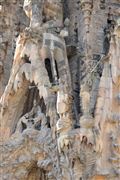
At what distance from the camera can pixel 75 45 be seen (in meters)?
12.0

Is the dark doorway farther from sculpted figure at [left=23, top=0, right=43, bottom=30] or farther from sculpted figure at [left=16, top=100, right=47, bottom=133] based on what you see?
sculpted figure at [left=23, top=0, right=43, bottom=30]

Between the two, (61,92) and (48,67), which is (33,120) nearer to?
(61,92)

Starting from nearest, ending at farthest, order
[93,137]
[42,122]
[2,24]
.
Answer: [93,137], [42,122], [2,24]

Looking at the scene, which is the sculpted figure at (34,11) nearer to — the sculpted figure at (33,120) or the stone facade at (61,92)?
the stone facade at (61,92)

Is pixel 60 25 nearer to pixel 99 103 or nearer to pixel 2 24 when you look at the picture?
pixel 2 24

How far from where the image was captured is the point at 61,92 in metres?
10.3

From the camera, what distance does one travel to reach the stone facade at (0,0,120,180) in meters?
9.84

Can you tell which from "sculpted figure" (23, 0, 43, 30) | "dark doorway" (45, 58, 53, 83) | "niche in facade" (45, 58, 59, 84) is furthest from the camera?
"sculpted figure" (23, 0, 43, 30)

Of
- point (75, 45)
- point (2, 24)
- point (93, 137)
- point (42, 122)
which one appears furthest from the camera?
point (2, 24)

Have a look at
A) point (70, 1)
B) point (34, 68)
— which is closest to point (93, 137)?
point (34, 68)

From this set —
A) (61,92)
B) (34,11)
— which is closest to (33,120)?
(61,92)

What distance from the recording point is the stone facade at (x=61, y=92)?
9.84 m

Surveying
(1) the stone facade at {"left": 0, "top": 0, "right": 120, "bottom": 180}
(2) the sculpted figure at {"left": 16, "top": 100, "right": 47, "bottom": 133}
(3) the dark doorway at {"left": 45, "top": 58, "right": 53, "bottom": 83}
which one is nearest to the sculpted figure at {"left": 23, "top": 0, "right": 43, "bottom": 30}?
(1) the stone facade at {"left": 0, "top": 0, "right": 120, "bottom": 180}

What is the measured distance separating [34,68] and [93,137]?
223 cm
